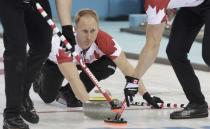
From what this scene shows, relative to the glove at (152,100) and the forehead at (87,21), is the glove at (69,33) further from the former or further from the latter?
the glove at (152,100)

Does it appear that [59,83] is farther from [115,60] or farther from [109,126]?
[109,126]

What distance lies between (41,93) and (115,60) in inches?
28.2

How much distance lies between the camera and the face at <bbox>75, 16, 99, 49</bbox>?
4.86m

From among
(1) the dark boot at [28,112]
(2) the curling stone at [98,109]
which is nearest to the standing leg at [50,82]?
(2) the curling stone at [98,109]

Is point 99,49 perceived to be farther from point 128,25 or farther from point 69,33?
point 128,25

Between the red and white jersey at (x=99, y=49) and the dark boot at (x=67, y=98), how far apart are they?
27 centimetres

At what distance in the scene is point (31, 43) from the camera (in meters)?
4.18

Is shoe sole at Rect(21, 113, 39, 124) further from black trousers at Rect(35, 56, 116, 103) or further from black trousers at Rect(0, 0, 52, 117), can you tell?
black trousers at Rect(35, 56, 116, 103)

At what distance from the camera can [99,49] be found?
5000mm

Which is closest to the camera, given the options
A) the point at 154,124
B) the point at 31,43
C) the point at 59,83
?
the point at 31,43

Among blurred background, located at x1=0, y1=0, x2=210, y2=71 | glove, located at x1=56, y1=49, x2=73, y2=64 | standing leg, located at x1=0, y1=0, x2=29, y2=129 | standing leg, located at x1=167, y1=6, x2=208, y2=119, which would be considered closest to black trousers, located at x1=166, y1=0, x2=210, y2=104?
standing leg, located at x1=167, y1=6, x2=208, y2=119

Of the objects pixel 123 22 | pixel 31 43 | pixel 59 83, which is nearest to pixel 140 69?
pixel 31 43

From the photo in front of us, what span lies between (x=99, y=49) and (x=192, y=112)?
0.80m

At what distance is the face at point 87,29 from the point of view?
486cm
